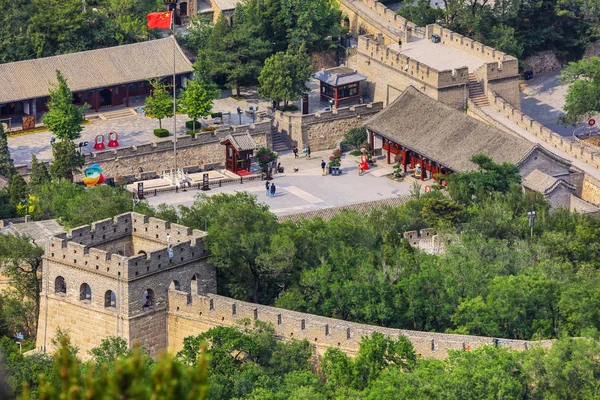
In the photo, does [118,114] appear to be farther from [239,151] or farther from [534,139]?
[534,139]

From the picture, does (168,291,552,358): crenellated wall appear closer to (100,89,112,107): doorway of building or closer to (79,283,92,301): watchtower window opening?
(79,283,92,301): watchtower window opening

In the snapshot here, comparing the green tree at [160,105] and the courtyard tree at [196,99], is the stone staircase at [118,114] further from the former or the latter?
the courtyard tree at [196,99]

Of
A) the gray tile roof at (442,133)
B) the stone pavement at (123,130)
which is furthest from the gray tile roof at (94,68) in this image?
the gray tile roof at (442,133)

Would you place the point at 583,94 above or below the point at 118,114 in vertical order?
above

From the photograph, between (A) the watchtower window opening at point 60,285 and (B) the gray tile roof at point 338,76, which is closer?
(A) the watchtower window opening at point 60,285

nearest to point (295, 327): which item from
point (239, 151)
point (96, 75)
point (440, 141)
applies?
point (239, 151)

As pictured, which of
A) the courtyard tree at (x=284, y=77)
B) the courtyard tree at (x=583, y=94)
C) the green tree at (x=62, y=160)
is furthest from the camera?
the courtyard tree at (x=284, y=77)
